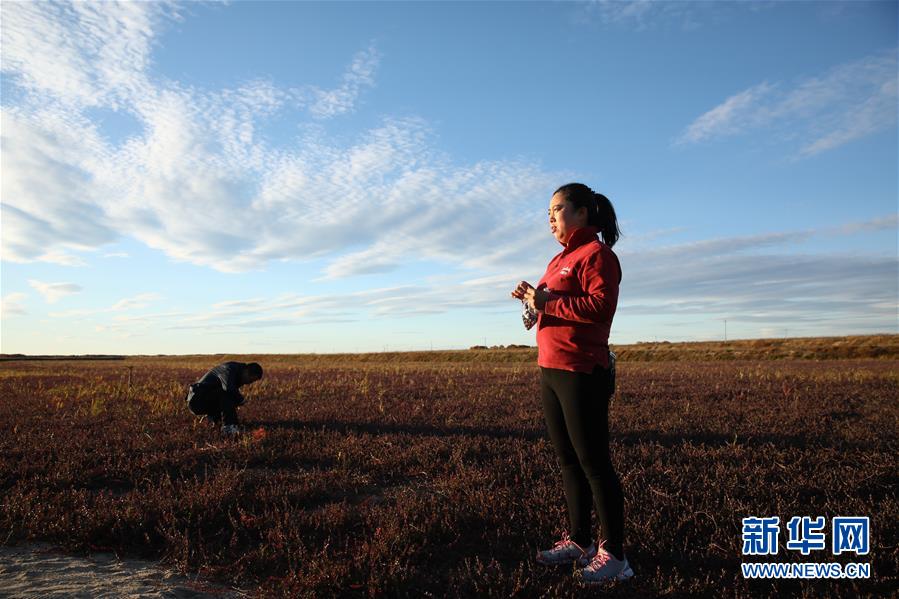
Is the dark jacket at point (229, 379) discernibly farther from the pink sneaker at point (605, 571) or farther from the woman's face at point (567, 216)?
the woman's face at point (567, 216)

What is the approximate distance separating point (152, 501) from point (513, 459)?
3607 mm

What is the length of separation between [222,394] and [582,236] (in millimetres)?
6826

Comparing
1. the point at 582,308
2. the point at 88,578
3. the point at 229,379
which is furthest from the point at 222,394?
the point at 582,308

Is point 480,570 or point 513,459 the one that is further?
point 513,459

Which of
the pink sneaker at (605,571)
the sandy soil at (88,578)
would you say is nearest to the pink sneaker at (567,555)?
the pink sneaker at (605,571)

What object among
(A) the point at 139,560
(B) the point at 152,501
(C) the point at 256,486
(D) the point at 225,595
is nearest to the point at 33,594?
(A) the point at 139,560

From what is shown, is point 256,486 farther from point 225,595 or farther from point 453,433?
point 453,433

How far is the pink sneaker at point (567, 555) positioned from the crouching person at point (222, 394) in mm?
5777

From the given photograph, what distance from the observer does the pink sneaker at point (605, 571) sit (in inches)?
120

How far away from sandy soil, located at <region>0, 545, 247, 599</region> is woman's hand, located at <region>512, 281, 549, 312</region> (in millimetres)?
2548

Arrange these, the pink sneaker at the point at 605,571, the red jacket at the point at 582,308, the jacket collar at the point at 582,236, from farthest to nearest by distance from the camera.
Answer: the jacket collar at the point at 582,236 < the pink sneaker at the point at 605,571 < the red jacket at the point at 582,308

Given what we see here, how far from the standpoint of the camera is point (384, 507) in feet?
14.6

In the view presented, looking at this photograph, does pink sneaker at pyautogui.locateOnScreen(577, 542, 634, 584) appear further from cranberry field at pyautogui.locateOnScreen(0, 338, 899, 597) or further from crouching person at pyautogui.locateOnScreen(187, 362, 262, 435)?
crouching person at pyautogui.locateOnScreen(187, 362, 262, 435)

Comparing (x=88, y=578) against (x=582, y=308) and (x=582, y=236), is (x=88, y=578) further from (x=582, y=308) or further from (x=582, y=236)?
(x=582, y=236)
